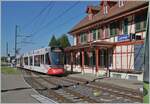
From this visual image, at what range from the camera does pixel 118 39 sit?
106ft

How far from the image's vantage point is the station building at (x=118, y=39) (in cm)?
2802

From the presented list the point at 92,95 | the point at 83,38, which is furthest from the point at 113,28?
the point at 92,95

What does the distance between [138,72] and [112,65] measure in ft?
23.3

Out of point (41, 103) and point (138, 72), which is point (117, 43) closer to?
point (138, 72)

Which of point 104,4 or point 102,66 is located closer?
point 102,66

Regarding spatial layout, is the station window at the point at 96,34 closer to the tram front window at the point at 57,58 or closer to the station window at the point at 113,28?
the station window at the point at 113,28

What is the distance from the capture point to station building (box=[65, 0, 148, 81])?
28.0m

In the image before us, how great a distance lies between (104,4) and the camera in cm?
4031

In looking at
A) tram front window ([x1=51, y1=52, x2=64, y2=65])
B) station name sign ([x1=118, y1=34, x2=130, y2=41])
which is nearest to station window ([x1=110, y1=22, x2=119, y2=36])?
station name sign ([x1=118, y1=34, x2=130, y2=41])

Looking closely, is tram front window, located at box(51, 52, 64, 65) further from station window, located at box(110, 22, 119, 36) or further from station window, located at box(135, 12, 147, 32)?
station window, located at box(135, 12, 147, 32)

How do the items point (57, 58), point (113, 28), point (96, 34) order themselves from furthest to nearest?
point (96, 34)
point (113, 28)
point (57, 58)

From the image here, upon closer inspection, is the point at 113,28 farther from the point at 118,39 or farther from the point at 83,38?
the point at 83,38

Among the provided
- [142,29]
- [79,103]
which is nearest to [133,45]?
[142,29]

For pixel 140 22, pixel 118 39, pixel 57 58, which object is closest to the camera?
pixel 140 22
